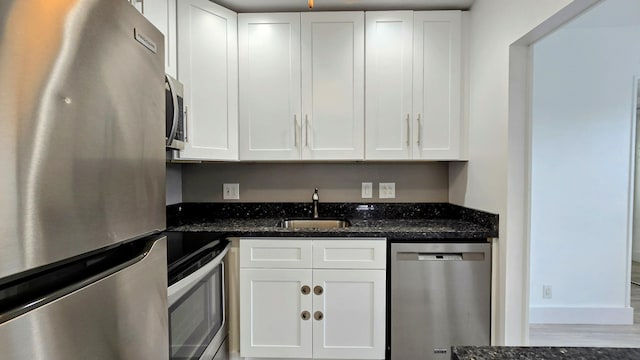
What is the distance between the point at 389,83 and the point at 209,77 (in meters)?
1.15

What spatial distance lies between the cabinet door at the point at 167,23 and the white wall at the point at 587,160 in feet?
8.81

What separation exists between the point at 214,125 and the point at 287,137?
1.55 feet

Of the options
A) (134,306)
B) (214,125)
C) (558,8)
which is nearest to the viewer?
(134,306)

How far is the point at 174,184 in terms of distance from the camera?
229 cm

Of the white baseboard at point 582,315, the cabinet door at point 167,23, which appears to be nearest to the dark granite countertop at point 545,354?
the cabinet door at point 167,23

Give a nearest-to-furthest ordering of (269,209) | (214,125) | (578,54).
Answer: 1. (214,125)
2. (269,209)
3. (578,54)

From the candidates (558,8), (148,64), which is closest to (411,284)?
(558,8)

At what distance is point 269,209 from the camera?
2375 millimetres

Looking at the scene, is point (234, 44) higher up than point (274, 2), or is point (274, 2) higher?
point (274, 2)

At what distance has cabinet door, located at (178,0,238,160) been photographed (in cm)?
181

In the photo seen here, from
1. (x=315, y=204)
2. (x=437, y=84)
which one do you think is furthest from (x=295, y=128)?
(x=437, y=84)

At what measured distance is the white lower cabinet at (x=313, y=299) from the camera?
1.79 metres

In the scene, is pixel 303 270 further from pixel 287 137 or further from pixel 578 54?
pixel 578 54

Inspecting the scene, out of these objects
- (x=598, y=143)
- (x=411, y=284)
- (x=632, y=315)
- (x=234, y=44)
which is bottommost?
(x=632, y=315)
